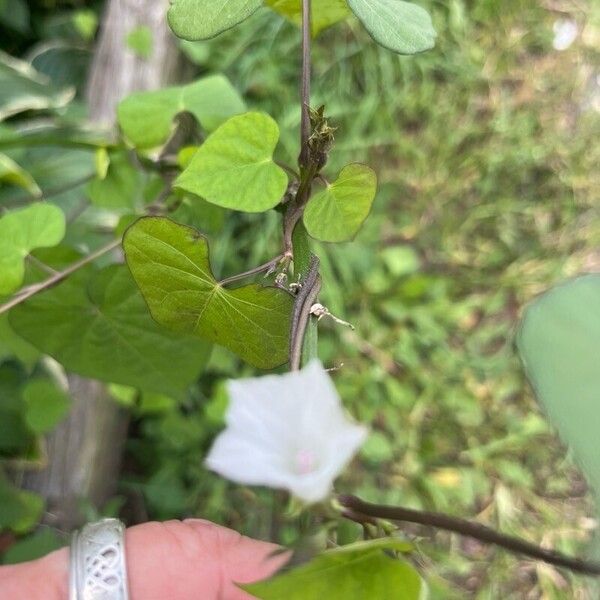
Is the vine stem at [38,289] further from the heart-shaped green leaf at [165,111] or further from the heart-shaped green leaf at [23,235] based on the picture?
the heart-shaped green leaf at [165,111]

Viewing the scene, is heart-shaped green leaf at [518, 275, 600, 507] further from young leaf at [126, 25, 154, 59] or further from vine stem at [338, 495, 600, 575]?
young leaf at [126, 25, 154, 59]

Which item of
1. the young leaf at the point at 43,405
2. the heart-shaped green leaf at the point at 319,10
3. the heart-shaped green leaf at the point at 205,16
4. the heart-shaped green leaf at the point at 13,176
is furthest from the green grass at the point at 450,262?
the heart-shaped green leaf at the point at 205,16

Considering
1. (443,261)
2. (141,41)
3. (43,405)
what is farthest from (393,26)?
(443,261)

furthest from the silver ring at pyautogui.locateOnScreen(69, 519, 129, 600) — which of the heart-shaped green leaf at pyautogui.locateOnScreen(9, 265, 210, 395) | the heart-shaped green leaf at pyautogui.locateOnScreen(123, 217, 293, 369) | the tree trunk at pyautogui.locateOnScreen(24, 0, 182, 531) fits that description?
the tree trunk at pyautogui.locateOnScreen(24, 0, 182, 531)

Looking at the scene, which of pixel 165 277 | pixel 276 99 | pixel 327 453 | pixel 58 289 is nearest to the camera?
pixel 327 453

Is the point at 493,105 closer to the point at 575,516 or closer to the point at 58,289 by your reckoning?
the point at 575,516

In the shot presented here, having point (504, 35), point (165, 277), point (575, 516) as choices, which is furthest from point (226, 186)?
point (504, 35)

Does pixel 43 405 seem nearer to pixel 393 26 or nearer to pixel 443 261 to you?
pixel 393 26
